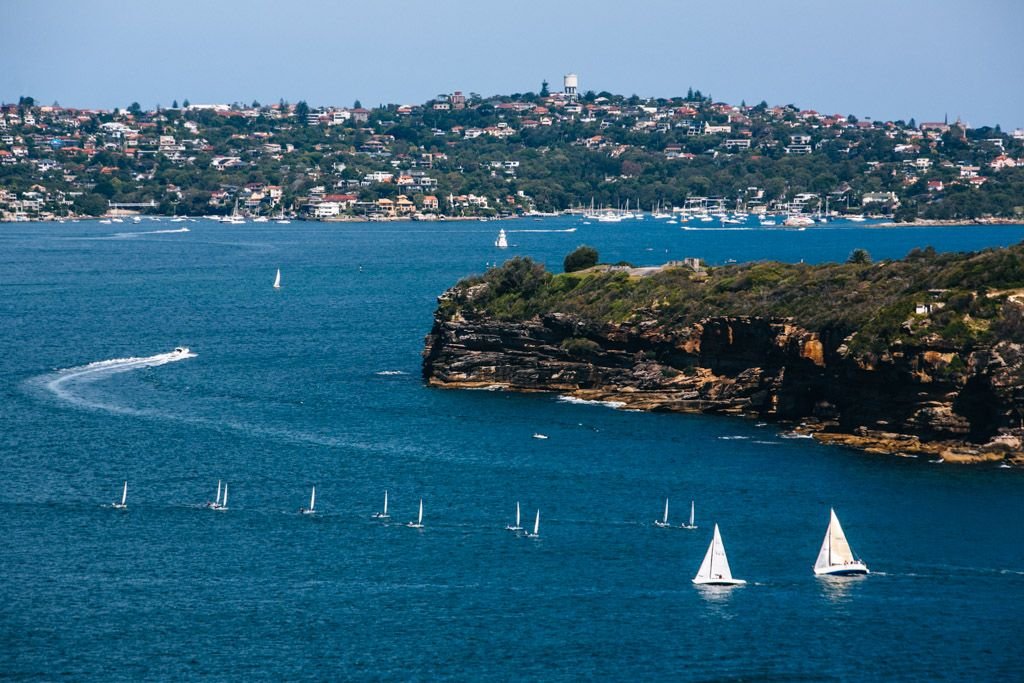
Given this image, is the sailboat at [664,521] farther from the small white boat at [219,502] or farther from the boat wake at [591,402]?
the boat wake at [591,402]

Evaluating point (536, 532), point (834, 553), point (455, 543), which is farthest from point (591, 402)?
point (834, 553)

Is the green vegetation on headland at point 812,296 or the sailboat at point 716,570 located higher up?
the green vegetation on headland at point 812,296

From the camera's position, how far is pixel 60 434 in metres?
78.6

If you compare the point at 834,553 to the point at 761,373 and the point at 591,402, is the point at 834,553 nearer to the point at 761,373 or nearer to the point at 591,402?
the point at 761,373

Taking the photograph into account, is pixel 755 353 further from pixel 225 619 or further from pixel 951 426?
pixel 225 619

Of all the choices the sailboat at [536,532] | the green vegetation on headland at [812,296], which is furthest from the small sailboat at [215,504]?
the green vegetation on headland at [812,296]

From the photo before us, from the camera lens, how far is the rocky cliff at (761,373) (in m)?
74.4

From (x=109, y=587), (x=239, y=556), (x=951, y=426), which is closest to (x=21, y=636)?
(x=109, y=587)

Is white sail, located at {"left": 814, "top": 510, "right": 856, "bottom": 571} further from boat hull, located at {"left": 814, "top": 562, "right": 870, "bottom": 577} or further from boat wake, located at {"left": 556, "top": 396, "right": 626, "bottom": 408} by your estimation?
boat wake, located at {"left": 556, "top": 396, "right": 626, "bottom": 408}

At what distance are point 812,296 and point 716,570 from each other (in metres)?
36.1

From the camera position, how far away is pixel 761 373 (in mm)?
85812

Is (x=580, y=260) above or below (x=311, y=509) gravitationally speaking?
above

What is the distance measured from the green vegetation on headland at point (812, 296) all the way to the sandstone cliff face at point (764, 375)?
0.97 meters

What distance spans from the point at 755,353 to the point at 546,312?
14804 mm
